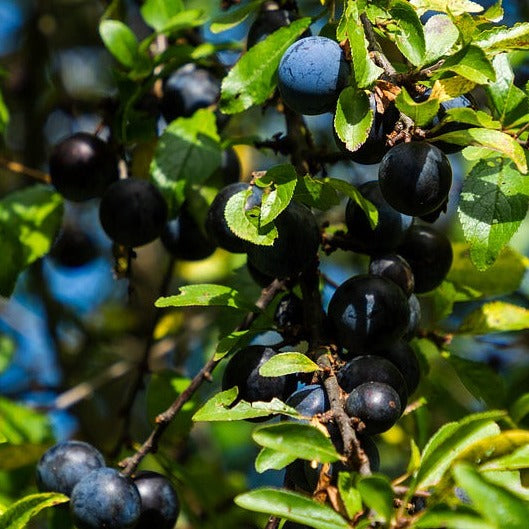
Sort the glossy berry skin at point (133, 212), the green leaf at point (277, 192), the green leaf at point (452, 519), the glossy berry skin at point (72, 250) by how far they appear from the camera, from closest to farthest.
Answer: the green leaf at point (452, 519) < the green leaf at point (277, 192) < the glossy berry skin at point (133, 212) < the glossy berry skin at point (72, 250)

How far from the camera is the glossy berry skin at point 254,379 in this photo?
1116 millimetres

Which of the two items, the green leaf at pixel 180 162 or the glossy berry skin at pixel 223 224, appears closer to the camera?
the glossy berry skin at pixel 223 224

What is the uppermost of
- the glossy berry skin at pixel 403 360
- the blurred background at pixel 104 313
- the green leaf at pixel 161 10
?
the green leaf at pixel 161 10

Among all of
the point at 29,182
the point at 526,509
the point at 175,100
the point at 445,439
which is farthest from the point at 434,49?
the point at 29,182

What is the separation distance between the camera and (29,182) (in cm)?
240

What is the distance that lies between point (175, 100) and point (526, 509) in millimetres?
1105

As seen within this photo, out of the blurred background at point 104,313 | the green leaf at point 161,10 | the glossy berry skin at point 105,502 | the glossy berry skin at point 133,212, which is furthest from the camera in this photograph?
the blurred background at point 104,313

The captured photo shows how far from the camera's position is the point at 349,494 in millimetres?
885

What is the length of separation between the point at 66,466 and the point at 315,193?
1.74 feet

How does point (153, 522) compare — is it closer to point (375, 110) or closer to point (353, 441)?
point (353, 441)

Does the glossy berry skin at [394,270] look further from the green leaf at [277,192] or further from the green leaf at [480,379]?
the green leaf at [480,379]

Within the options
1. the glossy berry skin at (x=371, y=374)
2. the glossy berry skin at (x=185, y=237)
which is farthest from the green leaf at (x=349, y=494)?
the glossy berry skin at (x=185, y=237)

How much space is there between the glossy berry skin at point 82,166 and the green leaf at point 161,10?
28 cm

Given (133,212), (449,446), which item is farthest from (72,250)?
(449,446)
